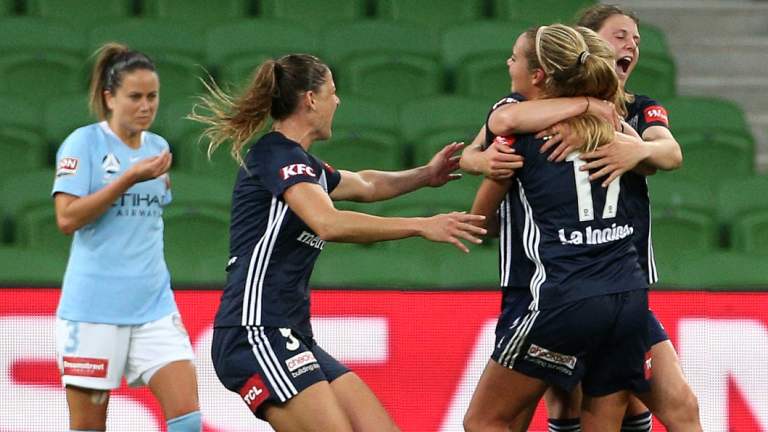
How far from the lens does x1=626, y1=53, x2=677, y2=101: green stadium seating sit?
8016 millimetres

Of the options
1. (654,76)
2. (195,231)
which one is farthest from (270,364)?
(654,76)

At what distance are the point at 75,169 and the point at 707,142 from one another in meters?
4.10

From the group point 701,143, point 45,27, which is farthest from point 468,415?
point 45,27

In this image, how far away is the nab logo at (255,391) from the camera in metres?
3.96

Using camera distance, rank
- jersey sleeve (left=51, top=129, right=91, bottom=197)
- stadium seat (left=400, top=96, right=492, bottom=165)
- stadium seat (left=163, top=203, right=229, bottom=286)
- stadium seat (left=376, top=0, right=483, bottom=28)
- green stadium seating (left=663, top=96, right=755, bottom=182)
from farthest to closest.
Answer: stadium seat (left=376, top=0, right=483, bottom=28)
green stadium seating (left=663, top=96, right=755, bottom=182)
stadium seat (left=400, top=96, right=492, bottom=165)
stadium seat (left=163, top=203, right=229, bottom=286)
jersey sleeve (left=51, top=129, right=91, bottom=197)

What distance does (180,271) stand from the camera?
6.28m

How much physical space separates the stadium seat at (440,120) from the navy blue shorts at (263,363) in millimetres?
3250

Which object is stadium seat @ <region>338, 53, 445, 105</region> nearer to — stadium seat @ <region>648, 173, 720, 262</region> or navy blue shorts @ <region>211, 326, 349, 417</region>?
stadium seat @ <region>648, 173, 720, 262</region>

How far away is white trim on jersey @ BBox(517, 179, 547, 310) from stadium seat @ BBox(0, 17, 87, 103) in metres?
4.42

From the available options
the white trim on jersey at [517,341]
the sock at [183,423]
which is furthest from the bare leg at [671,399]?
the sock at [183,423]

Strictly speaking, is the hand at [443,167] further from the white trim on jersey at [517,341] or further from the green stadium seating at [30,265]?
the green stadium seating at [30,265]

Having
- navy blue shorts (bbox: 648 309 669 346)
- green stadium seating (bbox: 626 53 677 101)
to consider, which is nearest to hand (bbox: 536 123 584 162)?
navy blue shorts (bbox: 648 309 669 346)

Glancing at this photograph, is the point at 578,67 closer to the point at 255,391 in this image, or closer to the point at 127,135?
the point at 255,391

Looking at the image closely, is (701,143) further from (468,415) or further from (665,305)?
(468,415)
